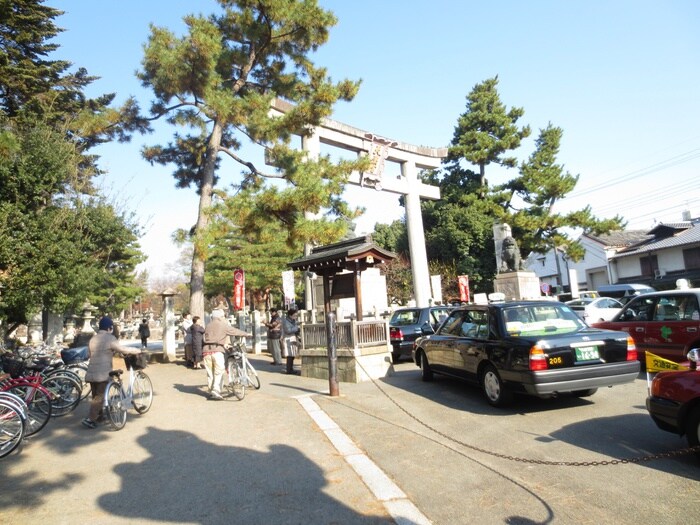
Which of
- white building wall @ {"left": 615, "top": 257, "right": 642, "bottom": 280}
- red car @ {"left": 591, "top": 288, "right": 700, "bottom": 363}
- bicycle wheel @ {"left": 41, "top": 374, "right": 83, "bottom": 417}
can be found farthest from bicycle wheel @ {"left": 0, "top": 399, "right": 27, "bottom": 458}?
white building wall @ {"left": 615, "top": 257, "right": 642, "bottom": 280}

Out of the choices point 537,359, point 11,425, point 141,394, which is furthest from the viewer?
point 141,394

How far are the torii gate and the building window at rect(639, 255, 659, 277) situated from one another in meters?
19.8

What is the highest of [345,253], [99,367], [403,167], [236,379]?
[403,167]

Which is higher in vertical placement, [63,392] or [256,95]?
[256,95]

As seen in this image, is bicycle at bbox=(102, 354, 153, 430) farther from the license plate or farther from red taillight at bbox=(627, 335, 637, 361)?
red taillight at bbox=(627, 335, 637, 361)

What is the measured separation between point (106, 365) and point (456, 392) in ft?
19.4

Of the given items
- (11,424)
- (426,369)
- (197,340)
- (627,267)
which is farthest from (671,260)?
(11,424)

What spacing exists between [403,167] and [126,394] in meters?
22.9

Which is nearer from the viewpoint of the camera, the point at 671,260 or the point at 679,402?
the point at 679,402

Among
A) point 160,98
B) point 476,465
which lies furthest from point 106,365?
point 160,98

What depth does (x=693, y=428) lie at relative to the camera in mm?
4199

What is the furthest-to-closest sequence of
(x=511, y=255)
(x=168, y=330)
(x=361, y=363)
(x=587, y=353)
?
(x=511, y=255) → (x=168, y=330) → (x=361, y=363) → (x=587, y=353)

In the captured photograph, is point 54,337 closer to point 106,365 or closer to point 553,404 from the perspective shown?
point 106,365

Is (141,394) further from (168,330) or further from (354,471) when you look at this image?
(168,330)
